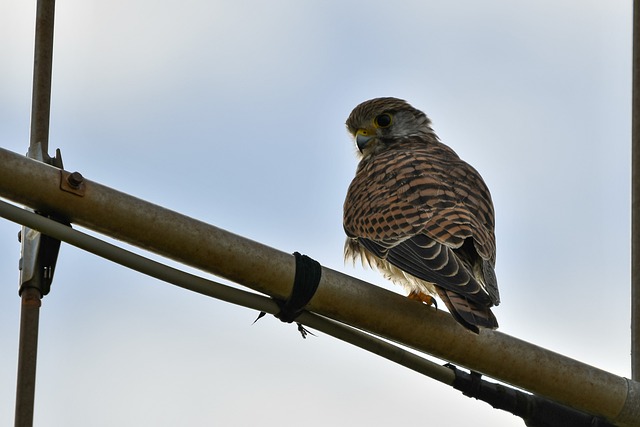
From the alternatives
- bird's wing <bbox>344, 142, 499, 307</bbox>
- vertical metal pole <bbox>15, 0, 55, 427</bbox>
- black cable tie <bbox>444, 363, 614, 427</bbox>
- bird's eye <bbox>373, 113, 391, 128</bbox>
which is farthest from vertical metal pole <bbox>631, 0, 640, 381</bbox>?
bird's eye <bbox>373, 113, 391, 128</bbox>

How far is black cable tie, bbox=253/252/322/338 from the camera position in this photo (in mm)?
2838

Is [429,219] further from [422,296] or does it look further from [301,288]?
[301,288]

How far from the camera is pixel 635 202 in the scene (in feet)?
12.3

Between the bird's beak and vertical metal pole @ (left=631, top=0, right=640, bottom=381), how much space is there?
2598mm

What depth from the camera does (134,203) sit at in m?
2.55

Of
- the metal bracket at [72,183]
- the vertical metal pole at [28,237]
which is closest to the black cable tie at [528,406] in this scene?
the vertical metal pole at [28,237]

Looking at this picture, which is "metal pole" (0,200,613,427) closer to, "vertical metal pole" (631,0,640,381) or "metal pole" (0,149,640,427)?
"metal pole" (0,149,640,427)

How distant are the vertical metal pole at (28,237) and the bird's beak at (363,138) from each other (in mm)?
3260

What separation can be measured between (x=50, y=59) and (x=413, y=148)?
3.03 meters

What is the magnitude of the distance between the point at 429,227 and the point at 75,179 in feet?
6.66

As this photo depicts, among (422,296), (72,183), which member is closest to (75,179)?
(72,183)

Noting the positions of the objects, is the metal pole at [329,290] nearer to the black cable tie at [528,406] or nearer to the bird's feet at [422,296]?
the black cable tie at [528,406]

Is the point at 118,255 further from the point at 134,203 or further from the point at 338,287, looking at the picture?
the point at 338,287

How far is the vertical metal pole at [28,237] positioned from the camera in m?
2.75
